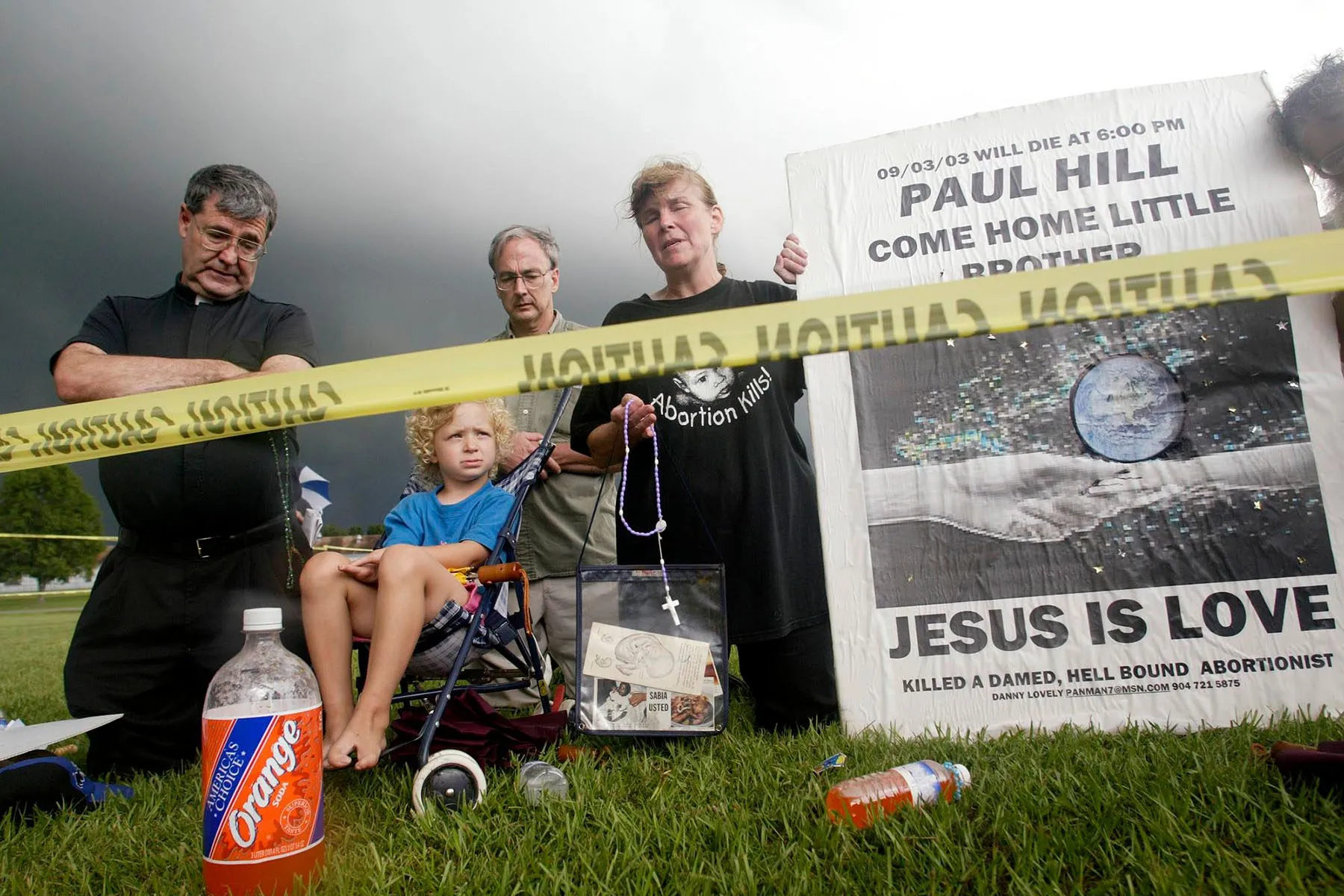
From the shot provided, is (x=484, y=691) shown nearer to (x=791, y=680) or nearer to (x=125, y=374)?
(x=791, y=680)

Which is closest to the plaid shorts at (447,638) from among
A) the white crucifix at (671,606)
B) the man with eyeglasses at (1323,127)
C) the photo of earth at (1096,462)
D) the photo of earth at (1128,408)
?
the white crucifix at (671,606)

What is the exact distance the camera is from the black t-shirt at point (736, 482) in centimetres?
296

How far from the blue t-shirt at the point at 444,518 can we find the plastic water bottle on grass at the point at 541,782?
3.13 ft

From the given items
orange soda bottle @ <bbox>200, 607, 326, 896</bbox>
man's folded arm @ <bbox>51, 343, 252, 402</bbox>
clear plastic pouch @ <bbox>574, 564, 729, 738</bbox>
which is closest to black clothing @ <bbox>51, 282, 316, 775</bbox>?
man's folded arm @ <bbox>51, 343, 252, 402</bbox>

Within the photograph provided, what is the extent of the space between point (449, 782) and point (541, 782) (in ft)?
0.80

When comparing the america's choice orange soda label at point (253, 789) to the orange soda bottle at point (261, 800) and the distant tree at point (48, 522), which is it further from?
the distant tree at point (48, 522)

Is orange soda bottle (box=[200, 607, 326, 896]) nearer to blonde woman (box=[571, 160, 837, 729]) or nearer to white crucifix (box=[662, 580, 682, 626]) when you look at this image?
white crucifix (box=[662, 580, 682, 626])

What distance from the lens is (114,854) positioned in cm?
197

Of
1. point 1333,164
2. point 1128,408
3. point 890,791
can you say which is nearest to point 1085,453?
point 1128,408

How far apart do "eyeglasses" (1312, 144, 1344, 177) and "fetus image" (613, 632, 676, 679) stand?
2.64 meters

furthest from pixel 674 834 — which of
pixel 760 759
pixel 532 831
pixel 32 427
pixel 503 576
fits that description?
pixel 32 427

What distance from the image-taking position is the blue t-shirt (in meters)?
2.98

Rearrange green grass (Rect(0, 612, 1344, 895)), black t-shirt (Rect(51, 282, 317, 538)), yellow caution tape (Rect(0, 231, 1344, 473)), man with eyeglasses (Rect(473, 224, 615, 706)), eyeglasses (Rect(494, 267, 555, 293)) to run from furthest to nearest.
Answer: eyeglasses (Rect(494, 267, 555, 293)) → man with eyeglasses (Rect(473, 224, 615, 706)) → black t-shirt (Rect(51, 282, 317, 538)) → yellow caution tape (Rect(0, 231, 1344, 473)) → green grass (Rect(0, 612, 1344, 895))

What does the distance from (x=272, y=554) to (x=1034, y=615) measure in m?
2.78
